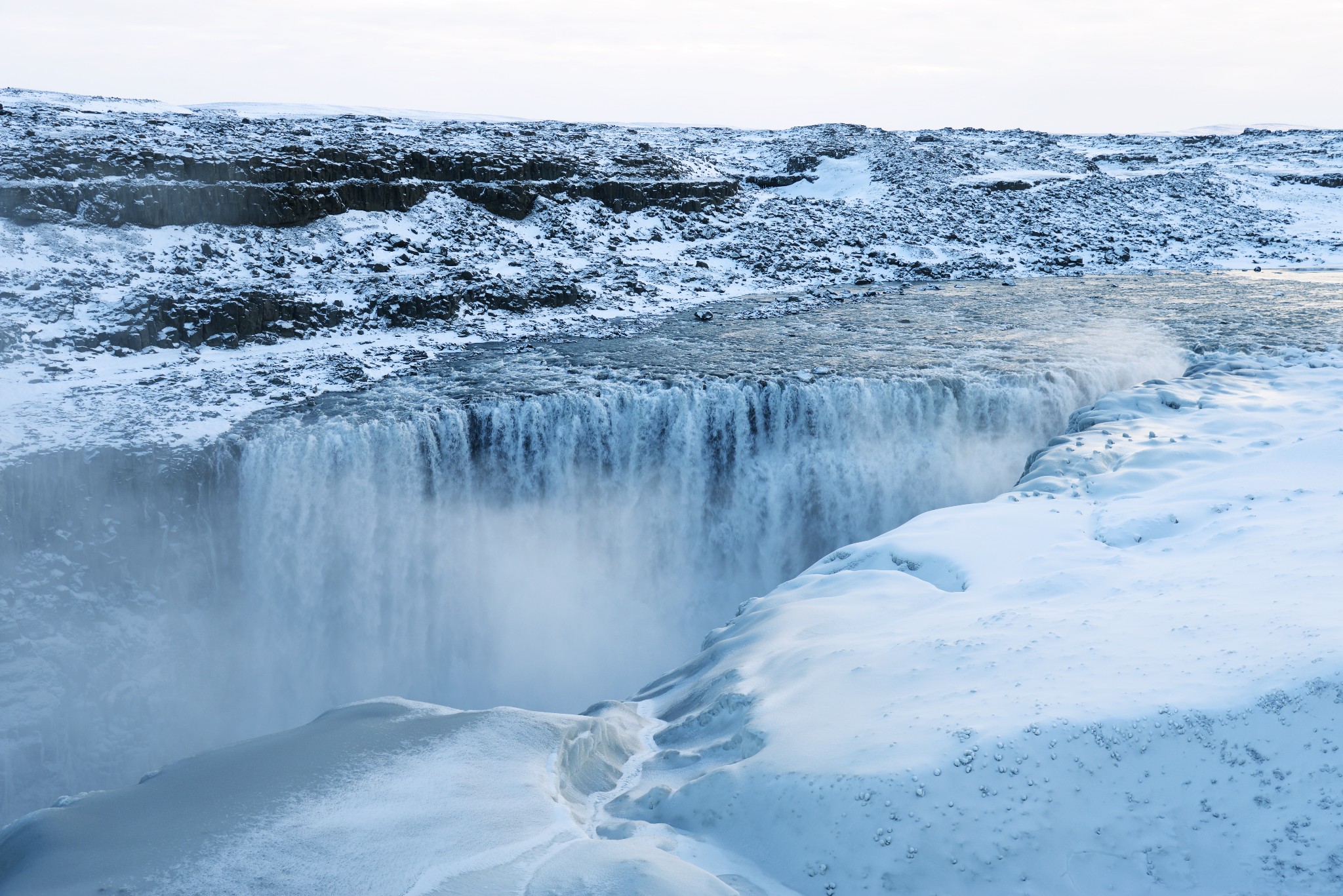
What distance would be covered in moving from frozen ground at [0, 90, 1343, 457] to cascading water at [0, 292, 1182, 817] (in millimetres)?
1558

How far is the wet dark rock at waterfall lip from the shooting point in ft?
45.7

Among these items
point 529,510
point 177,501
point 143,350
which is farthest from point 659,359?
point 143,350

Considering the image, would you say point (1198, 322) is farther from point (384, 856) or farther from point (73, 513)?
point (73, 513)

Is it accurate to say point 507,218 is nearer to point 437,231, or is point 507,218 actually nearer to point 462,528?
point 437,231

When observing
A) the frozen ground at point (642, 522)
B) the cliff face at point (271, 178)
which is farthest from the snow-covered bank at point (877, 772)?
the cliff face at point (271, 178)

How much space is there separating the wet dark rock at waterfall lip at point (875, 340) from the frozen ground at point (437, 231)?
1.32m

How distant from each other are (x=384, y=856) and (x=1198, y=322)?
17.2 metres

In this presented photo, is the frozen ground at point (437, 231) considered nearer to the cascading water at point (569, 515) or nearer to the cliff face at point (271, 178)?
the cliff face at point (271, 178)

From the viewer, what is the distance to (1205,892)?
13.4 ft

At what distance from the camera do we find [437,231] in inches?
840

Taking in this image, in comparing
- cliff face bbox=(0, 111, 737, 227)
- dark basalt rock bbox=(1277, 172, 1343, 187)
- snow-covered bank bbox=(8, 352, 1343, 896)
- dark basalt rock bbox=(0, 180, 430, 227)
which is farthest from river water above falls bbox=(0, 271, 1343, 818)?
dark basalt rock bbox=(1277, 172, 1343, 187)

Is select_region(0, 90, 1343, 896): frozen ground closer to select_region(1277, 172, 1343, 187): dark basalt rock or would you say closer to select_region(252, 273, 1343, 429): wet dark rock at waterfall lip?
select_region(252, 273, 1343, 429): wet dark rock at waterfall lip

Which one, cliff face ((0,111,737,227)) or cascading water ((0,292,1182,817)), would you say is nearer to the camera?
cascading water ((0,292,1182,817))

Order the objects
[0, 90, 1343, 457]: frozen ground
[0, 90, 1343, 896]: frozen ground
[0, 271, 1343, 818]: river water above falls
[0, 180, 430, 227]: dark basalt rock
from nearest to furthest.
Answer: [0, 90, 1343, 896]: frozen ground < [0, 271, 1343, 818]: river water above falls < [0, 90, 1343, 457]: frozen ground < [0, 180, 430, 227]: dark basalt rock
